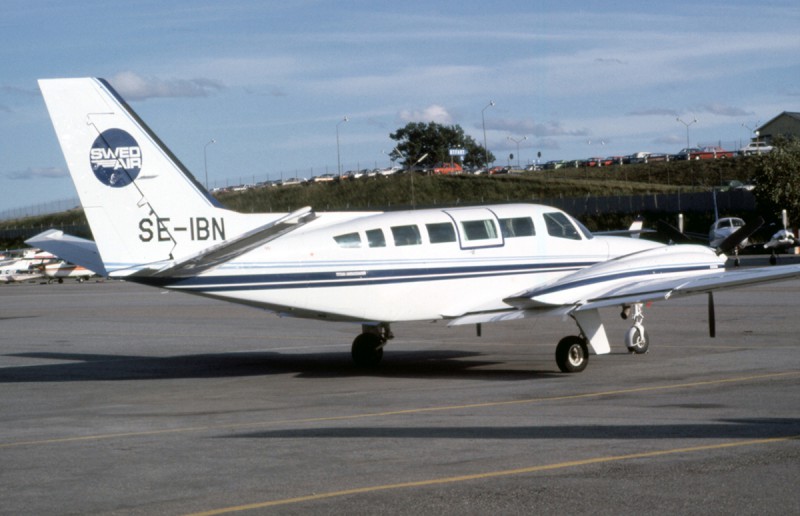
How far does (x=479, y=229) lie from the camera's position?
20828mm

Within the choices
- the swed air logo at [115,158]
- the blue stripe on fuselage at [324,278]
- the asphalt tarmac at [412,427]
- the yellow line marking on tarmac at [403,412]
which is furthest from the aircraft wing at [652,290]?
the swed air logo at [115,158]

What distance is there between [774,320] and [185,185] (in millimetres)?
16409

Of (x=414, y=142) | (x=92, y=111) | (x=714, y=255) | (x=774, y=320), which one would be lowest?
(x=774, y=320)

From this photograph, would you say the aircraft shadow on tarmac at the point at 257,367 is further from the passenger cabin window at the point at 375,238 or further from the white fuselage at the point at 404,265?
the passenger cabin window at the point at 375,238

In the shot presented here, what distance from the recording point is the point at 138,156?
19.2m

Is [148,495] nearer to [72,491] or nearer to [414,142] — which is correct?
[72,491]

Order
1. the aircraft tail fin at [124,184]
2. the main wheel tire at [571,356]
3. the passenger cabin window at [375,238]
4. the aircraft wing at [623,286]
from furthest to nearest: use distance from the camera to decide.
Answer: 1. the passenger cabin window at [375,238]
2. the main wheel tire at [571,356]
3. the aircraft wing at [623,286]
4. the aircraft tail fin at [124,184]

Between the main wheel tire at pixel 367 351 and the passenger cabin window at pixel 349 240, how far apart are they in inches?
110

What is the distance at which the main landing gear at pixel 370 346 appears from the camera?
71.2 feet

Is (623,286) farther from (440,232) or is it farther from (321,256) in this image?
(321,256)

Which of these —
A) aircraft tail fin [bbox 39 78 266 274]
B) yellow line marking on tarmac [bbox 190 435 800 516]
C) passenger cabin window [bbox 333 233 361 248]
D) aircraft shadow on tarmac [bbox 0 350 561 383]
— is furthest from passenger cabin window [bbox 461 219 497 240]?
yellow line marking on tarmac [bbox 190 435 800 516]

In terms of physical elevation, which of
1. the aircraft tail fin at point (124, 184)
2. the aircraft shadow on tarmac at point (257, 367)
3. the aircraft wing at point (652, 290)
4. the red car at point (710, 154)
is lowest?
the aircraft shadow on tarmac at point (257, 367)

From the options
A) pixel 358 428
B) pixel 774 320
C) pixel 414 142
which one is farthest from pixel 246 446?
pixel 414 142

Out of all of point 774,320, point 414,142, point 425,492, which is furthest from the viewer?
point 414,142
